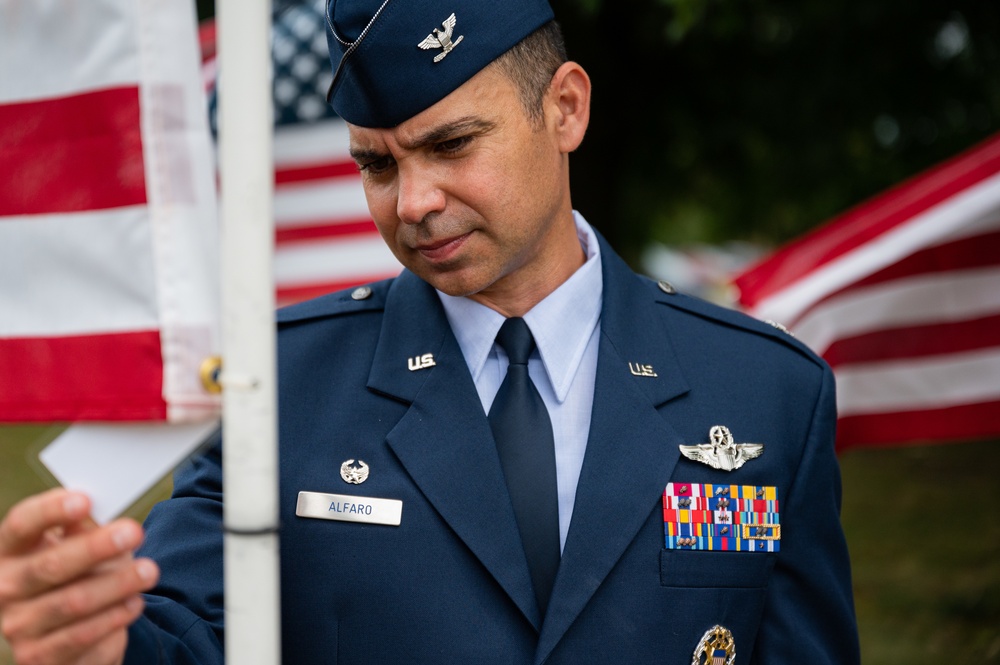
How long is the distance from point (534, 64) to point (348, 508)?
992 millimetres

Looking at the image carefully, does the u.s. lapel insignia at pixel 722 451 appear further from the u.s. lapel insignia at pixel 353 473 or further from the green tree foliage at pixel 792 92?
the green tree foliage at pixel 792 92

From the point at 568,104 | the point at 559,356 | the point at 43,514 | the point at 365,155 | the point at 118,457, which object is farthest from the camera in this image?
the point at 568,104

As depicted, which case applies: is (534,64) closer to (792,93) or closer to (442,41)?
(442,41)

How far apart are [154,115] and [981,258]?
13.3ft

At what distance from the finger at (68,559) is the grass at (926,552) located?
392cm

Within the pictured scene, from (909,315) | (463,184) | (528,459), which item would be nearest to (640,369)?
(528,459)

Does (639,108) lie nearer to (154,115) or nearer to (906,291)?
(906,291)

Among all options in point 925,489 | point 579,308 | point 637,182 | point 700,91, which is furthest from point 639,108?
point 579,308

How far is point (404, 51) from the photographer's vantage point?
229 cm

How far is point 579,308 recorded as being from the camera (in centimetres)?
254

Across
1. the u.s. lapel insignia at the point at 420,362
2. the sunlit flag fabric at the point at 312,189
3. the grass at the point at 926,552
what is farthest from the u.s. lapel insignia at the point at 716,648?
the sunlit flag fabric at the point at 312,189

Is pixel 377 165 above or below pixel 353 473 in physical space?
above

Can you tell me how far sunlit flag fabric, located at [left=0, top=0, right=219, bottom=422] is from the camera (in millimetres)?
1592

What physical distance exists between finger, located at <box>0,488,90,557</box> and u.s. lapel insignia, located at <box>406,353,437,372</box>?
3.49ft
